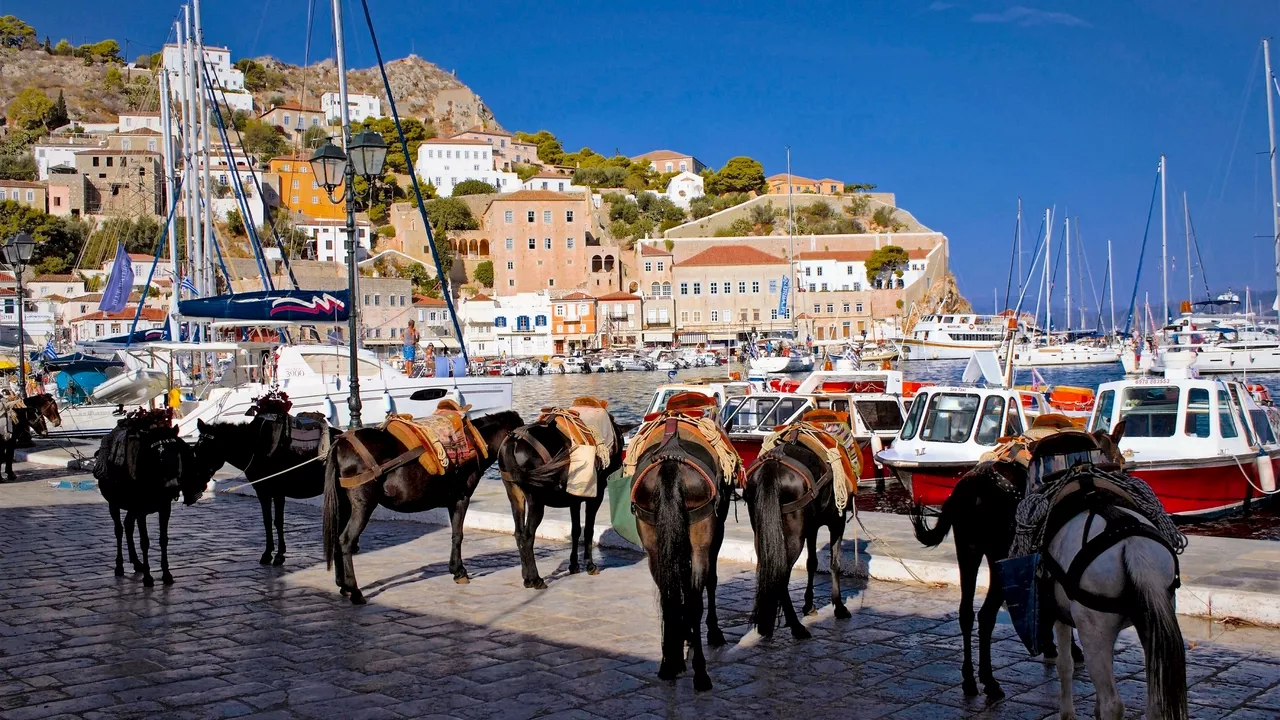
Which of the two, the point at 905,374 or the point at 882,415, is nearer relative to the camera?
the point at 882,415

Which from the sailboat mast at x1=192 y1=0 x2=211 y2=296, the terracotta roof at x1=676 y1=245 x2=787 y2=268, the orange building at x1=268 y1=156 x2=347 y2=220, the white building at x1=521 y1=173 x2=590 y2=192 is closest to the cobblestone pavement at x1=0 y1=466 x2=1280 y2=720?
the sailboat mast at x1=192 y1=0 x2=211 y2=296

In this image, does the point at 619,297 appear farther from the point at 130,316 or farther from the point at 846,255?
the point at 130,316

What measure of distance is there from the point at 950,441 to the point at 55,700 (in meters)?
13.7

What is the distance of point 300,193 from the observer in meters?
127

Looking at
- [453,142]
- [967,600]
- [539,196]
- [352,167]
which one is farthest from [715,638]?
[453,142]

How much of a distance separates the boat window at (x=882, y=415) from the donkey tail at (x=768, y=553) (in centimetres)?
1471

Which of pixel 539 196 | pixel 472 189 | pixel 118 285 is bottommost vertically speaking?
pixel 118 285

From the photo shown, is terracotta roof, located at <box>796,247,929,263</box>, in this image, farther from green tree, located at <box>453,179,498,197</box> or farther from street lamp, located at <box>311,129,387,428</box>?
street lamp, located at <box>311,129,387,428</box>

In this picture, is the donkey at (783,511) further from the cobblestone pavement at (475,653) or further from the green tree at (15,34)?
the green tree at (15,34)

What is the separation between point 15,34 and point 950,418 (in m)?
196

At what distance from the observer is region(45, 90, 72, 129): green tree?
146 m

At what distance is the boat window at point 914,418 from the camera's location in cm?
1762

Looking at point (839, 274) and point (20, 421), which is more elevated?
point (839, 274)

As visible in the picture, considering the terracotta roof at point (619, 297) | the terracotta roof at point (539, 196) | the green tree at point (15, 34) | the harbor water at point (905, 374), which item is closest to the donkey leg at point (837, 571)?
the harbor water at point (905, 374)
